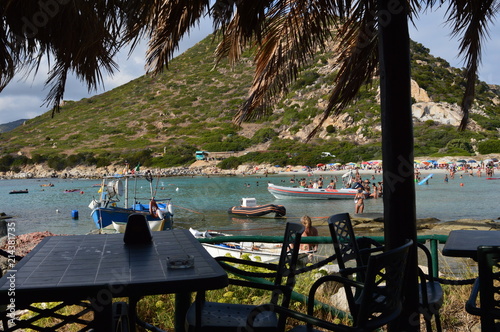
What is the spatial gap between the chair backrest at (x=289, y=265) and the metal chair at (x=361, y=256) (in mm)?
228

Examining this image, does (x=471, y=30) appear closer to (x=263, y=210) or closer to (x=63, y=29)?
(x=63, y=29)

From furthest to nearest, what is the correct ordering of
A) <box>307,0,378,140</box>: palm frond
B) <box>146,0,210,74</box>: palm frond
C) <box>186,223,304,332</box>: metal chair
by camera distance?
<box>307,0,378,140</box>: palm frond
<box>146,0,210,74</box>: palm frond
<box>186,223,304,332</box>: metal chair

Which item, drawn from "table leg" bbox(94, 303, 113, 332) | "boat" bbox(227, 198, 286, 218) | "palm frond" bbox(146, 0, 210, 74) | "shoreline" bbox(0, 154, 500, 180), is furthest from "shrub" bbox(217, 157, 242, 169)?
"table leg" bbox(94, 303, 113, 332)

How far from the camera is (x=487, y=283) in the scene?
1872 mm

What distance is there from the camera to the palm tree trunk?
2467mm

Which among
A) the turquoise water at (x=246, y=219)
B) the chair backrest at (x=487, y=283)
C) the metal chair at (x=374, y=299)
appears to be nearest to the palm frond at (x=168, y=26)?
the metal chair at (x=374, y=299)

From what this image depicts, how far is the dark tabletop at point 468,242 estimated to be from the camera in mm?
2419

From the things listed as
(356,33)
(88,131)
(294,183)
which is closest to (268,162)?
(294,183)

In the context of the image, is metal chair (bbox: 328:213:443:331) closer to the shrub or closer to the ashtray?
the ashtray

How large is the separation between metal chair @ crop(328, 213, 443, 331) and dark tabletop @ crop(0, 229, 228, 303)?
0.78 meters

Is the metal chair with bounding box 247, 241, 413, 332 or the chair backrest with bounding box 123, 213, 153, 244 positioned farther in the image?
the chair backrest with bounding box 123, 213, 153, 244

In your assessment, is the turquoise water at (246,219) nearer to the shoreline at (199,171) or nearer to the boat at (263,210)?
the boat at (263,210)

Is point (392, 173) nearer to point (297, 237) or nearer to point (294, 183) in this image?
point (297, 237)

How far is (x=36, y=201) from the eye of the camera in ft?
165
